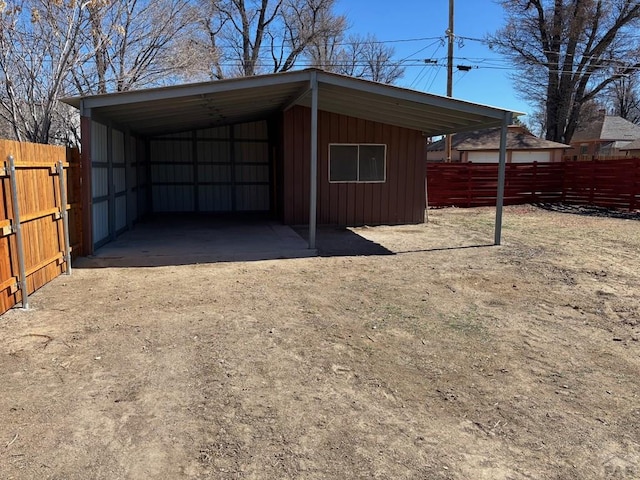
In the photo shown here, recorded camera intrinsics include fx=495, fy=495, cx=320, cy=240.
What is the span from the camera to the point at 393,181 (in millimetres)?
11500

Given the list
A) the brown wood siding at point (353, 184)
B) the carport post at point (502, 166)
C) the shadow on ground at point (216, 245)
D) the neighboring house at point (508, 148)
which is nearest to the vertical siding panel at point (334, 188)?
the brown wood siding at point (353, 184)

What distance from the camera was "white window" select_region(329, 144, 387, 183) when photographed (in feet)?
36.8

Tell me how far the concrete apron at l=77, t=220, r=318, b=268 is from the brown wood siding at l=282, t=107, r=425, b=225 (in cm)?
102

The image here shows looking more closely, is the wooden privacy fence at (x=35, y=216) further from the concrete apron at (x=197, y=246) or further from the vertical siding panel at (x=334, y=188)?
the vertical siding panel at (x=334, y=188)

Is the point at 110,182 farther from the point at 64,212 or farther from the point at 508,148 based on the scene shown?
the point at 508,148

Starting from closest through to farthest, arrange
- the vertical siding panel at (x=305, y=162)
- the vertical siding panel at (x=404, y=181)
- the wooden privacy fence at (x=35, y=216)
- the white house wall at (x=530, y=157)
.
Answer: the wooden privacy fence at (x=35, y=216)
the vertical siding panel at (x=305, y=162)
the vertical siding panel at (x=404, y=181)
the white house wall at (x=530, y=157)

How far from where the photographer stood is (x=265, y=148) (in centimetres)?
1428

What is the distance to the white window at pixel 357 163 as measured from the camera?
11.2 meters

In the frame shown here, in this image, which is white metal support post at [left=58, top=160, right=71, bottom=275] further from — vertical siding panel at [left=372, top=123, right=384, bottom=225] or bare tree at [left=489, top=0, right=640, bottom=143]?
bare tree at [left=489, top=0, right=640, bottom=143]

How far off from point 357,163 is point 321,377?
8414 millimetres

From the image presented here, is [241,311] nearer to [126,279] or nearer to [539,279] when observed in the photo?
[126,279]

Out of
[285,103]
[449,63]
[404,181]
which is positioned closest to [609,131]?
[449,63]

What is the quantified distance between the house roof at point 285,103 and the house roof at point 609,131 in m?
30.4

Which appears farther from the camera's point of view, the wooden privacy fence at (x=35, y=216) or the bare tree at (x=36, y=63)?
the bare tree at (x=36, y=63)
